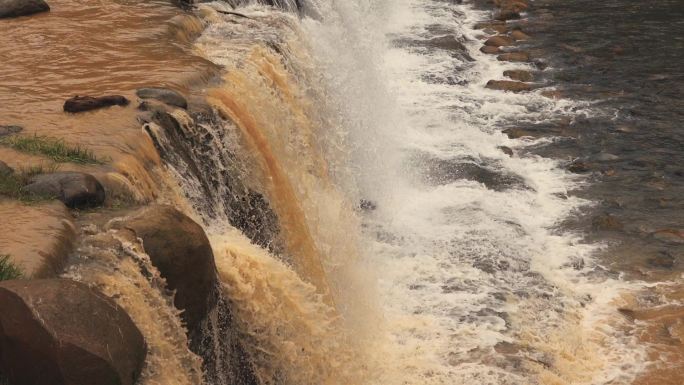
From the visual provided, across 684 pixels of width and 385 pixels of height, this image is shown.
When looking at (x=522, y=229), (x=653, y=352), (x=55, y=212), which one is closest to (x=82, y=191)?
(x=55, y=212)

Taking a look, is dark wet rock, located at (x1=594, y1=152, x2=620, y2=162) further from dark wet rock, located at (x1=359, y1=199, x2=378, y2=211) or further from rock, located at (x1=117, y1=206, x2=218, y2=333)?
rock, located at (x1=117, y1=206, x2=218, y2=333)

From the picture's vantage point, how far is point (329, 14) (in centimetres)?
1723

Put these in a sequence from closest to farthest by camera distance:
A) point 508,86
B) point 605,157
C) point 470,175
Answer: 1. point 470,175
2. point 605,157
3. point 508,86

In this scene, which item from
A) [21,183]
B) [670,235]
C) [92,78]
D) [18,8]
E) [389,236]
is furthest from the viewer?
[389,236]

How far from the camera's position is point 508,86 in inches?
713

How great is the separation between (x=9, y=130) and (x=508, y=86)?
12.1 m

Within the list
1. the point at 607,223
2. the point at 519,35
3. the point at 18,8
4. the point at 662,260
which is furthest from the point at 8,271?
the point at 519,35

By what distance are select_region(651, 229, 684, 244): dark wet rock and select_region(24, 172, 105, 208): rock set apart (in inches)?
319

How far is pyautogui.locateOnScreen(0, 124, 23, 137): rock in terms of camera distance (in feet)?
26.4

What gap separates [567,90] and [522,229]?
6385 mm

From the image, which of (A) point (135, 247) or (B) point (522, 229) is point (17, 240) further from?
(B) point (522, 229)

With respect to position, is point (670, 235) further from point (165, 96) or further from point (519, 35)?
point (519, 35)

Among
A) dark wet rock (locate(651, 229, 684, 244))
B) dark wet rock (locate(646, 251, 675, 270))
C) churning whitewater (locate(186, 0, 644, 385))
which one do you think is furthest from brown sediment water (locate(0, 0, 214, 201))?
dark wet rock (locate(651, 229, 684, 244))

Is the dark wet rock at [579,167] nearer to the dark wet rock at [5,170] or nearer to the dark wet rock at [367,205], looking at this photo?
the dark wet rock at [367,205]
